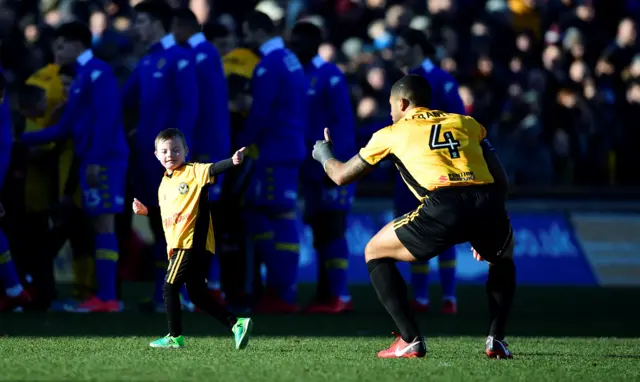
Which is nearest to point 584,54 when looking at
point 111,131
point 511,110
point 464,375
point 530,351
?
point 511,110

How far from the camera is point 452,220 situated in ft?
26.3

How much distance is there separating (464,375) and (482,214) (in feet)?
4.08

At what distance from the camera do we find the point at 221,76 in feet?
41.1

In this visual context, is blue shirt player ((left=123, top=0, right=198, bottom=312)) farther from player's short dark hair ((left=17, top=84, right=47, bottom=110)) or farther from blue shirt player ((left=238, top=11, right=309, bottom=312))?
player's short dark hair ((left=17, top=84, right=47, bottom=110))

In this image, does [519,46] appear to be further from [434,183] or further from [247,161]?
[434,183]

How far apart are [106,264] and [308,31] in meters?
3.25

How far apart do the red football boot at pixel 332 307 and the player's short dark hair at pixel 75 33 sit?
11.2 feet

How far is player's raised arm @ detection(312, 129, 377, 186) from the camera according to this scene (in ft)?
27.0

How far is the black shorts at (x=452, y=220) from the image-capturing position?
26.3 feet

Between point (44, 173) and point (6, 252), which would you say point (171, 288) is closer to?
point (6, 252)

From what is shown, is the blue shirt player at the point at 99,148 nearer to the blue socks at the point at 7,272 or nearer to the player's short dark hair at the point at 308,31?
the blue socks at the point at 7,272

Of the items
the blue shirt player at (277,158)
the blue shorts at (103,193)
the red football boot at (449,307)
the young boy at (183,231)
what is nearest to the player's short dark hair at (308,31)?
the blue shirt player at (277,158)

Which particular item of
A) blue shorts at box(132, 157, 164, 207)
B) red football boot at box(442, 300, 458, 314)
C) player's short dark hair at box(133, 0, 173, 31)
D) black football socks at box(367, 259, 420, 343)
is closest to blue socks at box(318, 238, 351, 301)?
red football boot at box(442, 300, 458, 314)

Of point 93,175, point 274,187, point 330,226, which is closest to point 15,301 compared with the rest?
point 93,175
